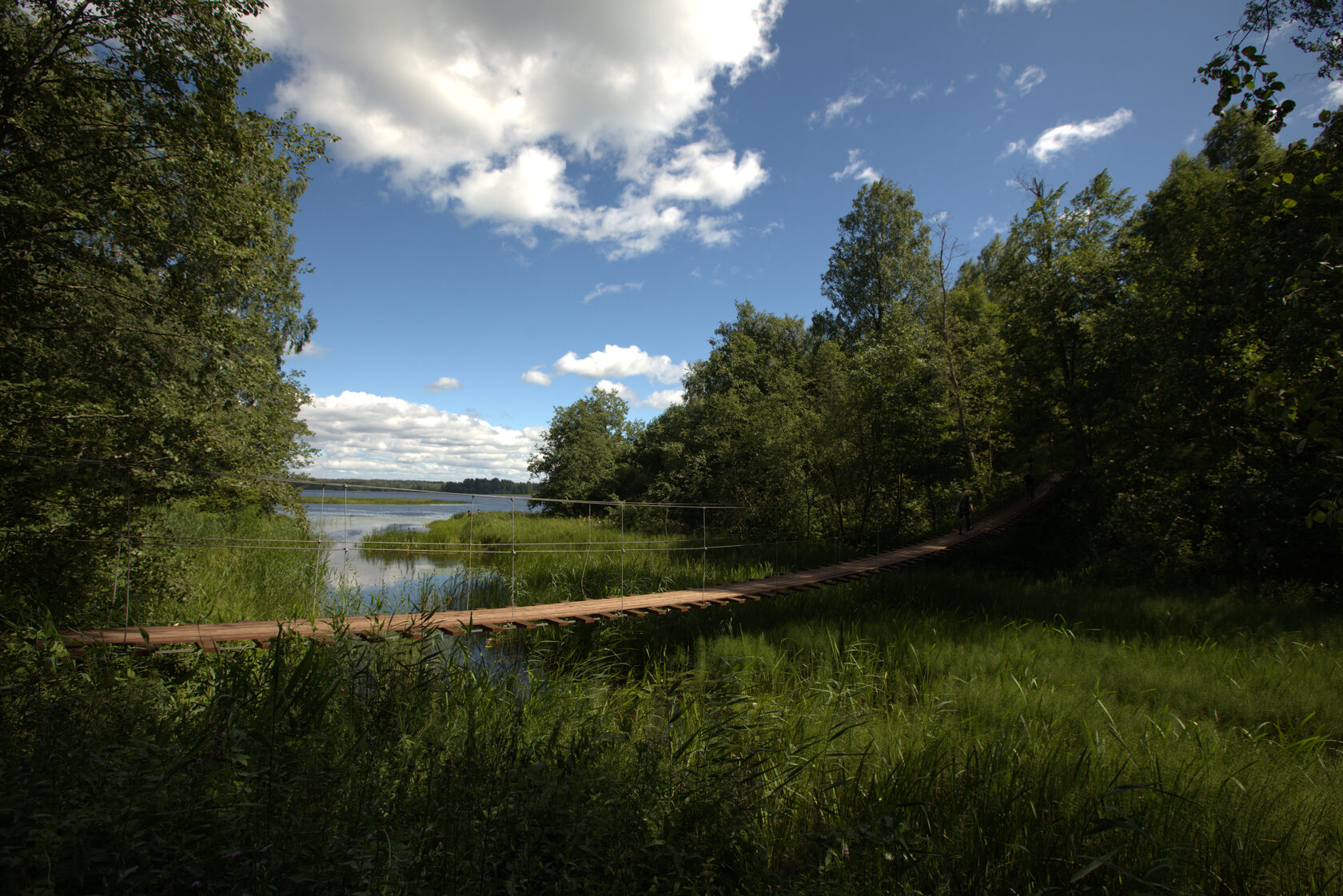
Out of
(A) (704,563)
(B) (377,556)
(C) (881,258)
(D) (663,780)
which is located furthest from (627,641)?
(C) (881,258)

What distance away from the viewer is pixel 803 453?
1462 centimetres

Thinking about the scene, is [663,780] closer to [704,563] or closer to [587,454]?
[704,563]

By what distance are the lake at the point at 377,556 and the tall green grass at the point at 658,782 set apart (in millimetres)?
1452

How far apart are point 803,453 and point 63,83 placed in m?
13.7

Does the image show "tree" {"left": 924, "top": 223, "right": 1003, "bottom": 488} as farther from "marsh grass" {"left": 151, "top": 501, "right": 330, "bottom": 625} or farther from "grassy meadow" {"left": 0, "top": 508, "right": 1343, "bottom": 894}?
"marsh grass" {"left": 151, "top": 501, "right": 330, "bottom": 625}

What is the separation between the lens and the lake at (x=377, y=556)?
17.2ft

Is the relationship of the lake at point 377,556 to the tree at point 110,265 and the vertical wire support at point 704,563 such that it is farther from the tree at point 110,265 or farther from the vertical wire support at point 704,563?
the vertical wire support at point 704,563

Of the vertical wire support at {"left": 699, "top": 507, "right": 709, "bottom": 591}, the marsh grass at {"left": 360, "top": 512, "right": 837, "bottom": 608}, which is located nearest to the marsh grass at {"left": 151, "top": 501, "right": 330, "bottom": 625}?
the marsh grass at {"left": 360, "top": 512, "right": 837, "bottom": 608}

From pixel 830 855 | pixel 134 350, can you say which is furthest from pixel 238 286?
pixel 830 855

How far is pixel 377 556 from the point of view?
13.8 metres

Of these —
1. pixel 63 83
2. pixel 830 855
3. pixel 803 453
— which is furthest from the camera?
pixel 803 453

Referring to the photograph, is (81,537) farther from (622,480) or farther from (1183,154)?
(1183,154)

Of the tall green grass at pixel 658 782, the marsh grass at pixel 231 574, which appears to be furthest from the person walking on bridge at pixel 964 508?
the marsh grass at pixel 231 574

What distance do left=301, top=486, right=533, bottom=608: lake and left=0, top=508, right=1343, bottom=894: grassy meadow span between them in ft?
4.50
